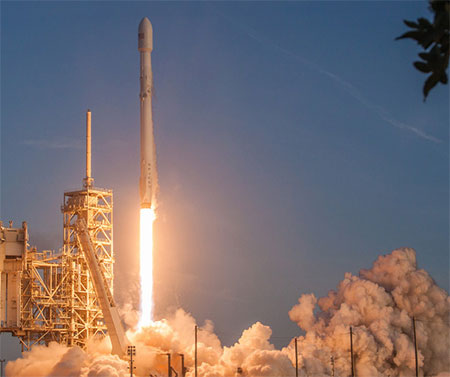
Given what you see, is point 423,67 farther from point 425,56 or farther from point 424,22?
point 424,22

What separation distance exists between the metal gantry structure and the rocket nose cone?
53.3 feet

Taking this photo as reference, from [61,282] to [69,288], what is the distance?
37.6 inches

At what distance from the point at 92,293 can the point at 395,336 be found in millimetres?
26693

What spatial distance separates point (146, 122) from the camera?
7319cm

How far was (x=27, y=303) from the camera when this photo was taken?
82312 millimetres

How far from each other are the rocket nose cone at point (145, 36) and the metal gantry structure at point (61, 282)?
16.3 m

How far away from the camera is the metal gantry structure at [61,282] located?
8094 cm

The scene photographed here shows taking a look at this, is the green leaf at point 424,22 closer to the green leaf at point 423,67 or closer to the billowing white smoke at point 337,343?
the green leaf at point 423,67

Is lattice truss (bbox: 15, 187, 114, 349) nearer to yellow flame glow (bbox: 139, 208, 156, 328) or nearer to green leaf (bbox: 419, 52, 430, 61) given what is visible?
yellow flame glow (bbox: 139, 208, 156, 328)

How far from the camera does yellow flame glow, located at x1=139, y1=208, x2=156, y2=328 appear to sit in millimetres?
Answer: 72125


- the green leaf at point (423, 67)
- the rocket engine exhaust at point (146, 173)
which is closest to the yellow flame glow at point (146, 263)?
the rocket engine exhaust at point (146, 173)

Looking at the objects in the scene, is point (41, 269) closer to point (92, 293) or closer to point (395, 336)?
point (92, 293)

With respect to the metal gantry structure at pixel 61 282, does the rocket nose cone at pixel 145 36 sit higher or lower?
higher

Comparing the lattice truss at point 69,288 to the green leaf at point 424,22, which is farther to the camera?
the lattice truss at point 69,288
